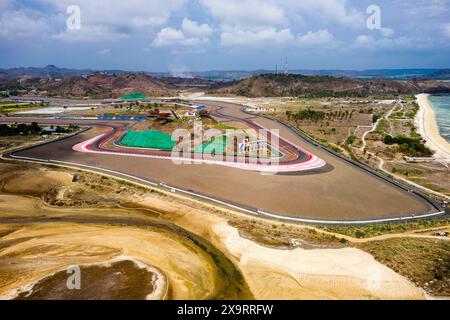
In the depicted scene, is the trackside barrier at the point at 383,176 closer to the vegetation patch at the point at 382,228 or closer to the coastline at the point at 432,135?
the vegetation patch at the point at 382,228

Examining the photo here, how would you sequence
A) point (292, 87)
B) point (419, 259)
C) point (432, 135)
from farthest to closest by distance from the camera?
1. point (292, 87)
2. point (432, 135)
3. point (419, 259)

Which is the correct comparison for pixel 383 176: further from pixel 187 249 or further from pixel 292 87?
pixel 292 87

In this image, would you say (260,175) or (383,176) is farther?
(260,175)

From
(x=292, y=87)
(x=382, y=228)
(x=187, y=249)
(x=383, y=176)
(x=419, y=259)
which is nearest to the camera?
(x=419, y=259)

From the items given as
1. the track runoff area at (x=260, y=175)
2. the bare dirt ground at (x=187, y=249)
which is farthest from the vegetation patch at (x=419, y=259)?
the track runoff area at (x=260, y=175)

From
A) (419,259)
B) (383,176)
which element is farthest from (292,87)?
(419,259)

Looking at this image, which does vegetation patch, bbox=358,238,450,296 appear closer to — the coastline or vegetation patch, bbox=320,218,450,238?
vegetation patch, bbox=320,218,450,238
